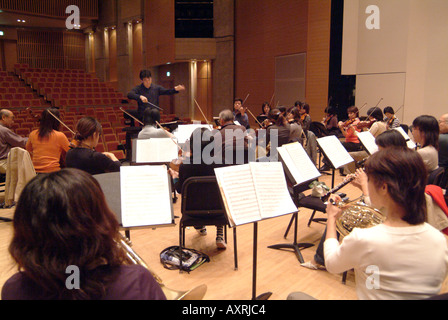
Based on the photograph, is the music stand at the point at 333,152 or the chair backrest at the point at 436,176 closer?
the chair backrest at the point at 436,176

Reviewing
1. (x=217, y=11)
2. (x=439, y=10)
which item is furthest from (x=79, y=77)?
(x=439, y=10)

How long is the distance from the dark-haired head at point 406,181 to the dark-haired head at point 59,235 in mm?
1031

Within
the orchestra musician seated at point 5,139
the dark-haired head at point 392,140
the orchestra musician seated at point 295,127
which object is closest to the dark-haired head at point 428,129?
the dark-haired head at point 392,140

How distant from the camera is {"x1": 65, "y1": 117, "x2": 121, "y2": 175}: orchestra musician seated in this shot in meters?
2.91

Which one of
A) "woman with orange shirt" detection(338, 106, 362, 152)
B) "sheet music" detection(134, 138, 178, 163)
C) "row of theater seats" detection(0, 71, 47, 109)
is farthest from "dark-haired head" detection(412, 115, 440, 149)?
"row of theater seats" detection(0, 71, 47, 109)

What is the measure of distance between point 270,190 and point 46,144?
2821mm

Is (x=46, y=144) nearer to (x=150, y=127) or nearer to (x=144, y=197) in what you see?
(x=150, y=127)

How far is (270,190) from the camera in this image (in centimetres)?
227

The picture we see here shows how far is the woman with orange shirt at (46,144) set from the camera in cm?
390

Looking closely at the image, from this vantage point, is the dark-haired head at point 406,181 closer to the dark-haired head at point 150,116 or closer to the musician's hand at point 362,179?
the musician's hand at point 362,179

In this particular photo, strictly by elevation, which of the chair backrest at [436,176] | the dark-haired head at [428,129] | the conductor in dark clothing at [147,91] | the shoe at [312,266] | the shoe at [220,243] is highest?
the conductor in dark clothing at [147,91]

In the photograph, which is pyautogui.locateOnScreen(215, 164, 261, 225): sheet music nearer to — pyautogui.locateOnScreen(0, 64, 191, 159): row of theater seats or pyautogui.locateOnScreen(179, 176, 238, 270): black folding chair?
pyautogui.locateOnScreen(179, 176, 238, 270): black folding chair

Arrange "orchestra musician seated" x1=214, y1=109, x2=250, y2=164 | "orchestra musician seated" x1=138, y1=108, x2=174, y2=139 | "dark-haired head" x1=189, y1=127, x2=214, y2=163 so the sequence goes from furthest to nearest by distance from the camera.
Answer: "orchestra musician seated" x1=138, y1=108, x2=174, y2=139
"orchestra musician seated" x1=214, y1=109, x2=250, y2=164
"dark-haired head" x1=189, y1=127, x2=214, y2=163

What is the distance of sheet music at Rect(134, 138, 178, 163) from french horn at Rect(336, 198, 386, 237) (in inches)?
91.1
